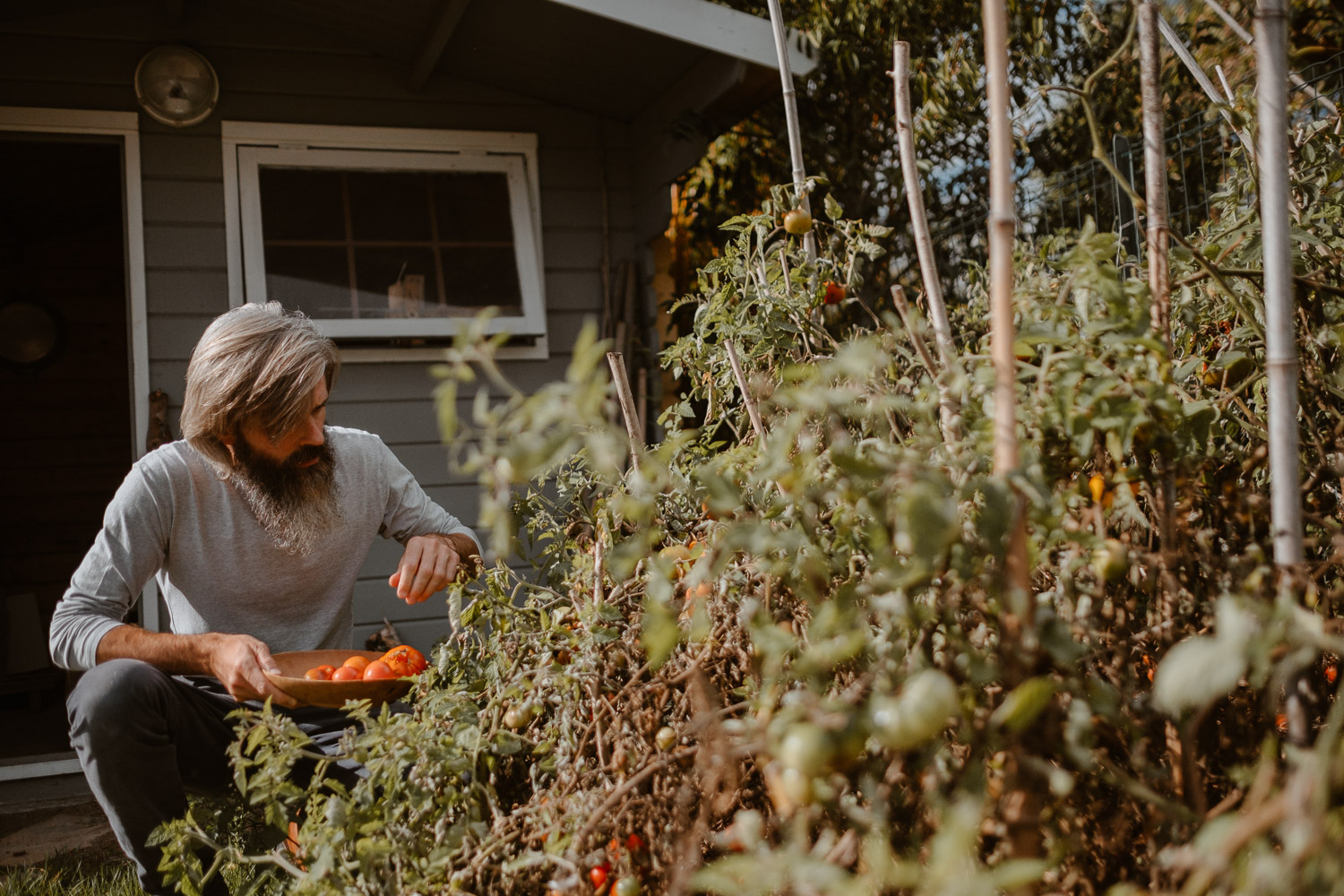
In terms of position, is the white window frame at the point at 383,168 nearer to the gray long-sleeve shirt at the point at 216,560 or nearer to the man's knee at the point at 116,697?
the gray long-sleeve shirt at the point at 216,560

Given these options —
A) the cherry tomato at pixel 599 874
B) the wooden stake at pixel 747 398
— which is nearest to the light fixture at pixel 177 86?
the wooden stake at pixel 747 398

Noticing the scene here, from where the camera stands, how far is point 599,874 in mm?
1027

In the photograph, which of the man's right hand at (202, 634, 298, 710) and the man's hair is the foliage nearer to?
the man's right hand at (202, 634, 298, 710)

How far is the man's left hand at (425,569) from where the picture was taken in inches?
80.5

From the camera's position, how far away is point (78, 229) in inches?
250

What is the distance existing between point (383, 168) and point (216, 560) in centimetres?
209

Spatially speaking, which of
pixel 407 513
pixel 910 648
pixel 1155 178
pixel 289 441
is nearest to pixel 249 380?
pixel 289 441

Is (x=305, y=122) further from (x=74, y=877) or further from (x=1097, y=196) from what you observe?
(x=1097, y=196)

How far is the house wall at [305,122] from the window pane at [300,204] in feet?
0.55

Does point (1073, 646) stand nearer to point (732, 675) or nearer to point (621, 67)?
point (732, 675)

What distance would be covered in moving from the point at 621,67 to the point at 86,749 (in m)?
2.94

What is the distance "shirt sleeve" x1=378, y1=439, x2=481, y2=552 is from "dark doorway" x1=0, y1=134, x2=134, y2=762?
426 centimetres

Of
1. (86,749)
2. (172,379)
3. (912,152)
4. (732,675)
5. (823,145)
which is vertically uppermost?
(823,145)

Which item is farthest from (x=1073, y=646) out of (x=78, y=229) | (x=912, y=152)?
(x=78, y=229)
